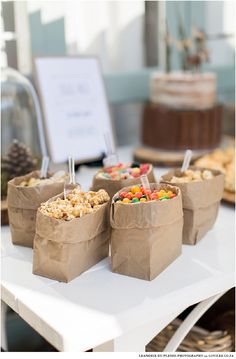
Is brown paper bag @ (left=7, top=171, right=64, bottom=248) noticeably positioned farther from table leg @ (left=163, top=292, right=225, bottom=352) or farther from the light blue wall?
the light blue wall

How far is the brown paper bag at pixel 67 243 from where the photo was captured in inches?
33.4

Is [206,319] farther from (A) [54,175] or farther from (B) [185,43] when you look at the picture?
(B) [185,43]

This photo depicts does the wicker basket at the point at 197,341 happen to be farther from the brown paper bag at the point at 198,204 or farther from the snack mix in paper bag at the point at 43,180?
Answer: the snack mix in paper bag at the point at 43,180

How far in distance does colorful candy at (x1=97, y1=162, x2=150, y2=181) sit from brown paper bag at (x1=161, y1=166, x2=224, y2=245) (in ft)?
0.24

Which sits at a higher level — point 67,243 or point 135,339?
point 67,243

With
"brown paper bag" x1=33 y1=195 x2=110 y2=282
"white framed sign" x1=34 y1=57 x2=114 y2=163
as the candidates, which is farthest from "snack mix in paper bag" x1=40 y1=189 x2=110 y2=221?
"white framed sign" x1=34 y1=57 x2=114 y2=163

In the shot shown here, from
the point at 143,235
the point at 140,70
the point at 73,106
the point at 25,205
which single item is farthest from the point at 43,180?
the point at 140,70

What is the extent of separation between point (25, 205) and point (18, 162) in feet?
1.09

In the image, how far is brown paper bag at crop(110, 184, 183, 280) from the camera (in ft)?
2.83

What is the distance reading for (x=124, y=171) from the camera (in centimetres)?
114

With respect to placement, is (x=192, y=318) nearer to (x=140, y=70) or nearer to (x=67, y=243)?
(x=67, y=243)

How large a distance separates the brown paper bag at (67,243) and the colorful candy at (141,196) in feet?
0.12

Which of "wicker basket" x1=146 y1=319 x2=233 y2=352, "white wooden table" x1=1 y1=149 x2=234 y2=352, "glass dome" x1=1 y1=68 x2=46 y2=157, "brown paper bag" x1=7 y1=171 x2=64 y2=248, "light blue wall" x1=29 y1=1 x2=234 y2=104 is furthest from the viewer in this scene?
"light blue wall" x1=29 y1=1 x2=234 y2=104

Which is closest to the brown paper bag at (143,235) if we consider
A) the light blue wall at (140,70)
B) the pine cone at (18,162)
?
the pine cone at (18,162)
